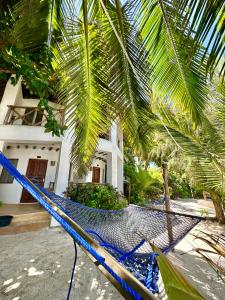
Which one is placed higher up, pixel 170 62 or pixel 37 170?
pixel 170 62

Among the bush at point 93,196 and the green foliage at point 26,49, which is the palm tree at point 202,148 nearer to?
the green foliage at point 26,49

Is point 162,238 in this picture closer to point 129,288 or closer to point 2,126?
point 129,288

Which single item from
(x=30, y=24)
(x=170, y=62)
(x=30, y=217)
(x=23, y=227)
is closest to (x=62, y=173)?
(x=30, y=217)

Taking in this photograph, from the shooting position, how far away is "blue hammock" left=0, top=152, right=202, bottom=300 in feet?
1.43

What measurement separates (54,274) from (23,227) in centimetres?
222

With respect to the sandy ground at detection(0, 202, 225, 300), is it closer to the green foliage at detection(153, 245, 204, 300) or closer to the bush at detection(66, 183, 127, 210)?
the green foliage at detection(153, 245, 204, 300)

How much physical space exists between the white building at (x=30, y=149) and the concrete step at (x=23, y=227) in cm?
99

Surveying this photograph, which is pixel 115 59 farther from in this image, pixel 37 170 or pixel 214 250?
pixel 37 170

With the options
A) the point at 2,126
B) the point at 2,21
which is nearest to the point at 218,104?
the point at 2,21

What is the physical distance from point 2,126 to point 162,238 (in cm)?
576

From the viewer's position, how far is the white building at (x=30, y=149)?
5.54 metres

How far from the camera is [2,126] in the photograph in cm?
562

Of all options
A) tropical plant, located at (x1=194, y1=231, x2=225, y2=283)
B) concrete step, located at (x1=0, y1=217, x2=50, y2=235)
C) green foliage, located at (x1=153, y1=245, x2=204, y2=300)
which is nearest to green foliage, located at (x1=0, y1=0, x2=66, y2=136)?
tropical plant, located at (x1=194, y1=231, x2=225, y2=283)

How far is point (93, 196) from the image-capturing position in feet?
17.5
